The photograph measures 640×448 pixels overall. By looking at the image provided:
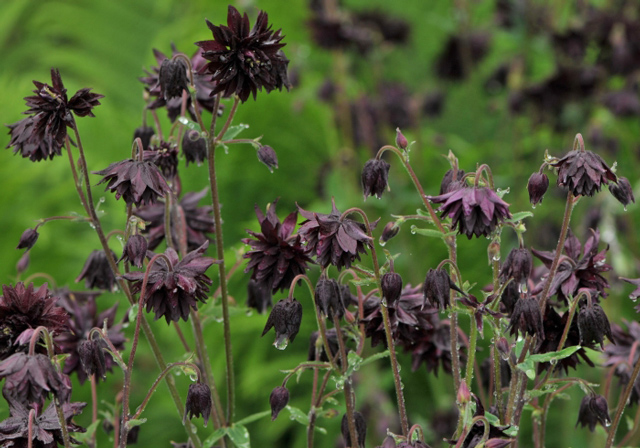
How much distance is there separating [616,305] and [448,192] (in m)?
1.78

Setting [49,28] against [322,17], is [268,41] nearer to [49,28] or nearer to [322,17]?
[322,17]

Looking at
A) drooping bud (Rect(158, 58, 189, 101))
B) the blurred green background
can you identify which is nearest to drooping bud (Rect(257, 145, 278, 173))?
drooping bud (Rect(158, 58, 189, 101))

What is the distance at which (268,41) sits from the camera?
933mm

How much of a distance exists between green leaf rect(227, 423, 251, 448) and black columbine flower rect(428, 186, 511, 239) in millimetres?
421

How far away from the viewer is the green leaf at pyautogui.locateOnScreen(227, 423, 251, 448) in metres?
1.04

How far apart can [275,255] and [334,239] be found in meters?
0.11

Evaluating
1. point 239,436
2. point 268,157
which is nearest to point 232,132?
→ point 268,157

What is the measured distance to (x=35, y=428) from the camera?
91cm

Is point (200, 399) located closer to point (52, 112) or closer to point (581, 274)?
point (52, 112)

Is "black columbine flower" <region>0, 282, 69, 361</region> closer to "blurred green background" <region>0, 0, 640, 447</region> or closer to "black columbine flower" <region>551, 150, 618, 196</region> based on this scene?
"black columbine flower" <region>551, 150, 618, 196</region>

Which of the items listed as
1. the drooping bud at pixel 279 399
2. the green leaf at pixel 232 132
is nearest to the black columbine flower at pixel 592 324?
the drooping bud at pixel 279 399

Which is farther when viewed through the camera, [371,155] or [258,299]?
[371,155]

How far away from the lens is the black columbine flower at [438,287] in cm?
92

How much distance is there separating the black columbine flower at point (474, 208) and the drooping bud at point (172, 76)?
0.36m
